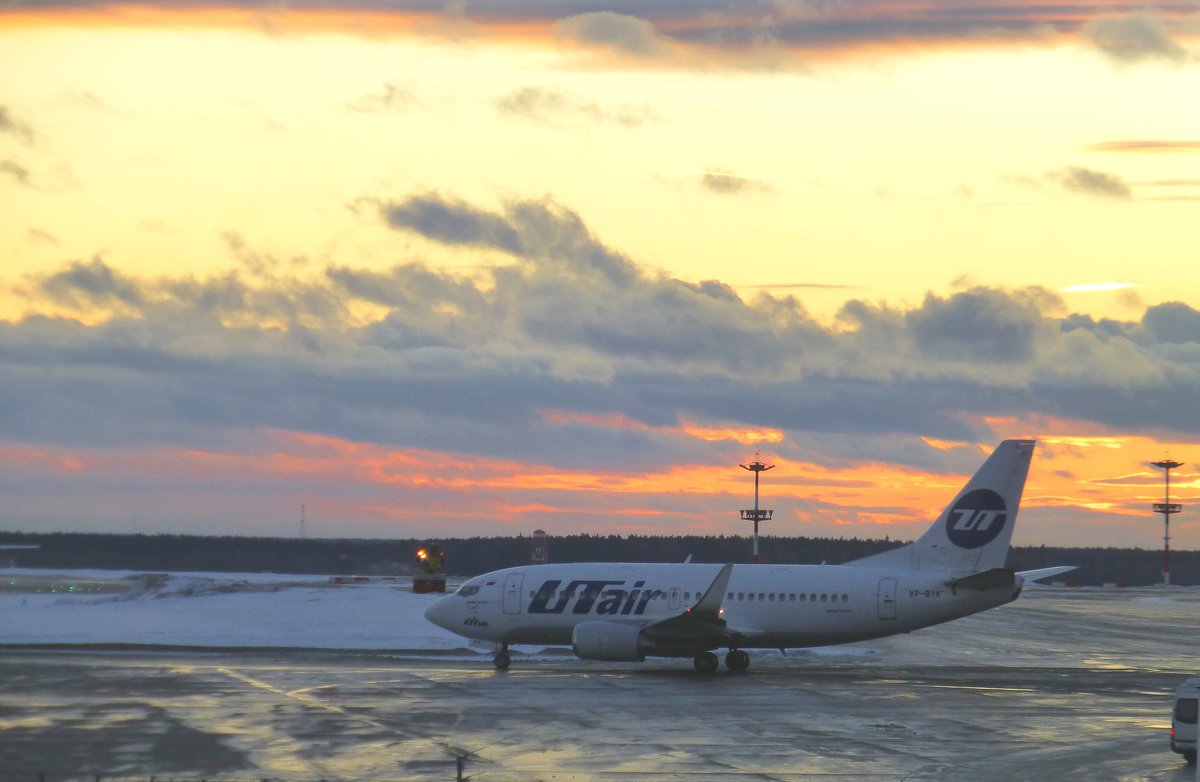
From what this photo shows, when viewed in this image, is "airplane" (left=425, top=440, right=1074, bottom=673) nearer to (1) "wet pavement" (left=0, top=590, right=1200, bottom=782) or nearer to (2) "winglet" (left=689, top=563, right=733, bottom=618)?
(2) "winglet" (left=689, top=563, right=733, bottom=618)

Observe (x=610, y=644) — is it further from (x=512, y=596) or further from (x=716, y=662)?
(x=512, y=596)

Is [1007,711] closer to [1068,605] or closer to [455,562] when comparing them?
[1068,605]

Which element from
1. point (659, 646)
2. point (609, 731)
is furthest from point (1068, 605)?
point (609, 731)

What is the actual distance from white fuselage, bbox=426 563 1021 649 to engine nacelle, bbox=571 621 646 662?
1351 millimetres

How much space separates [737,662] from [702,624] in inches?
103

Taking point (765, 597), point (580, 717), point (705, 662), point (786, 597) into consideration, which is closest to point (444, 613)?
point (705, 662)

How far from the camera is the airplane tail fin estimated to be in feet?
144

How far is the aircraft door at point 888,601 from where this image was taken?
141 feet

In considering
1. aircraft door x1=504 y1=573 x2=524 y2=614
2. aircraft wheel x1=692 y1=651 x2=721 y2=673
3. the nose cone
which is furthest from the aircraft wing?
the nose cone

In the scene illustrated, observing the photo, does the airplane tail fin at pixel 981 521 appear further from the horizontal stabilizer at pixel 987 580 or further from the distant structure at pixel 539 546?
the distant structure at pixel 539 546

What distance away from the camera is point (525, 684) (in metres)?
39.4

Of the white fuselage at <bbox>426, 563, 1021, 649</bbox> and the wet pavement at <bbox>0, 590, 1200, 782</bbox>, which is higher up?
the white fuselage at <bbox>426, 563, 1021, 649</bbox>

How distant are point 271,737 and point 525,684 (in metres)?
12.1

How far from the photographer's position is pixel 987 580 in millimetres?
42031
